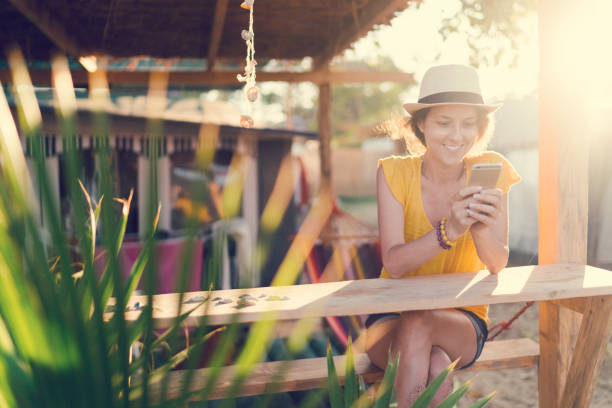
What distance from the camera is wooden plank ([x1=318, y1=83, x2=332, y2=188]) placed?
619cm

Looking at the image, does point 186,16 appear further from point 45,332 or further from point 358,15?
point 45,332

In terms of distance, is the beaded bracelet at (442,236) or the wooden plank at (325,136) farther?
the wooden plank at (325,136)

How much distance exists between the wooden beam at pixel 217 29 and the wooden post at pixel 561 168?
202cm

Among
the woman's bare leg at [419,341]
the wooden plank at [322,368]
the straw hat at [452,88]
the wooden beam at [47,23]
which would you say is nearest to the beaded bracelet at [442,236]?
the woman's bare leg at [419,341]

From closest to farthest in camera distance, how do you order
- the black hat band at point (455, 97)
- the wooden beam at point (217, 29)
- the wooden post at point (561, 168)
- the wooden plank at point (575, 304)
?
the black hat band at point (455, 97) < the wooden plank at point (575, 304) < the wooden post at point (561, 168) < the wooden beam at point (217, 29)

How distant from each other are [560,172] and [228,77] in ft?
12.5

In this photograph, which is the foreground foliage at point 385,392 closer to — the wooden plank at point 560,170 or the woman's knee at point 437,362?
the woman's knee at point 437,362

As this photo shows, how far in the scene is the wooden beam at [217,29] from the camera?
3.57m

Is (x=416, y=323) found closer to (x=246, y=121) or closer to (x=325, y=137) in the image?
(x=246, y=121)

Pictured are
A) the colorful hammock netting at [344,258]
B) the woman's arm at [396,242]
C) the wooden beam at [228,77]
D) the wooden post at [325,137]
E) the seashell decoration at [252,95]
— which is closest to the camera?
the woman's arm at [396,242]

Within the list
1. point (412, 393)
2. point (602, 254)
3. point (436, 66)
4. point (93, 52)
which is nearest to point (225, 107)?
point (93, 52)

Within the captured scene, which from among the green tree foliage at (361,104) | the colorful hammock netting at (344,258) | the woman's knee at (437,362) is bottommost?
the colorful hammock netting at (344,258)

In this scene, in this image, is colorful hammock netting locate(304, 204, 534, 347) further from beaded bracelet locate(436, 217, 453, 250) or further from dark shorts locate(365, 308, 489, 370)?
beaded bracelet locate(436, 217, 453, 250)

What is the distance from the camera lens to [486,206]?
1998 mm
